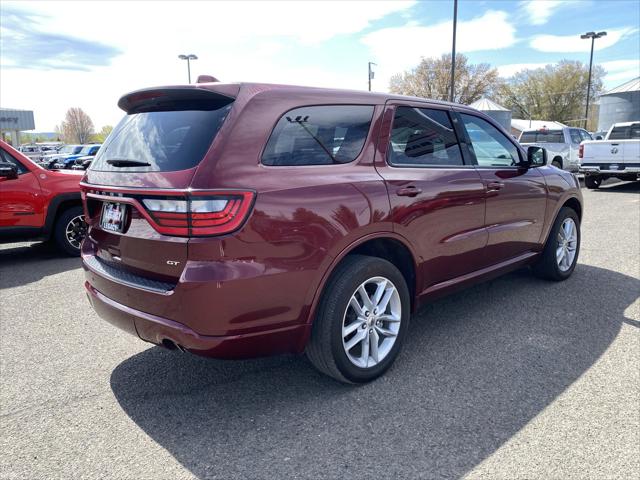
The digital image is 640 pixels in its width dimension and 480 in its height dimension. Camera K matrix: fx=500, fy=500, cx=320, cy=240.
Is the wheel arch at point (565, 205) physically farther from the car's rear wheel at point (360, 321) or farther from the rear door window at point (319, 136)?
the rear door window at point (319, 136)

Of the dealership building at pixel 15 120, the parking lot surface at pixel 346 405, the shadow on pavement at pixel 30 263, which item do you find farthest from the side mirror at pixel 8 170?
the dealership building at pixel 15 120

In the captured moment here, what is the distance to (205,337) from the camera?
2.45m

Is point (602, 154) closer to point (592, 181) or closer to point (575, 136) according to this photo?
point (592, 181)

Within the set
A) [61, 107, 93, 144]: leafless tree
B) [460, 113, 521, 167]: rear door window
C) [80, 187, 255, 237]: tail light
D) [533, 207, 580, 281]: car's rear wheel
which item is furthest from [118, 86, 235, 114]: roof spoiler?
[61, 107, 93, 144]: leafless tree

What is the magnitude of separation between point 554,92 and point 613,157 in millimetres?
59814

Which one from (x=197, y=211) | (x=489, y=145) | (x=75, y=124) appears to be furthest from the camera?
(x=75, y=124)

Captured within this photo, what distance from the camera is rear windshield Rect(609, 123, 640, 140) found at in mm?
14613

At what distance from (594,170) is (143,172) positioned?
1447 centimetres

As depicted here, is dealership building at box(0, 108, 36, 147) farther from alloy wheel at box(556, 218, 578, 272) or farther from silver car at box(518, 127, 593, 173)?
alloy wheel at box(556, 218, 578, 272)

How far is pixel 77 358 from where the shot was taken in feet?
11.7

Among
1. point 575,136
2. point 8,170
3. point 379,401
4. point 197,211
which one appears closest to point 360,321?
point 379,401

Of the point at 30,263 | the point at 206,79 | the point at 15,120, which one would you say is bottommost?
the point at 30,263

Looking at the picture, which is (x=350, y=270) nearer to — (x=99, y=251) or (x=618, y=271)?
(x=99, y=251)

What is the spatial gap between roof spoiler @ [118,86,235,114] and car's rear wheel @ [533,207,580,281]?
371cm
